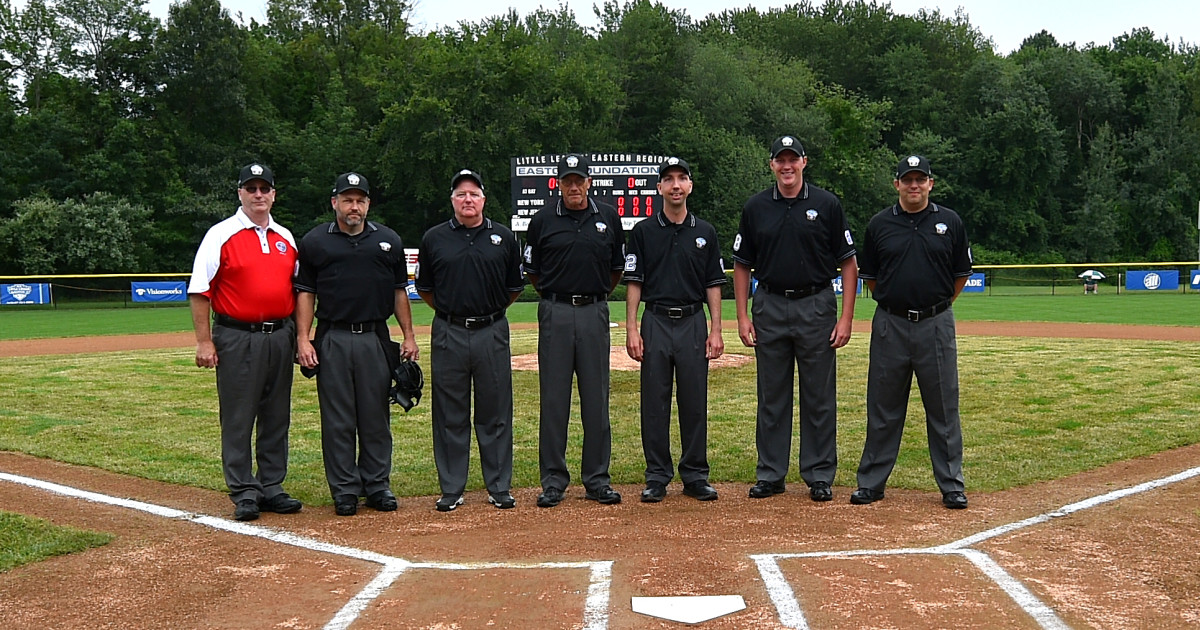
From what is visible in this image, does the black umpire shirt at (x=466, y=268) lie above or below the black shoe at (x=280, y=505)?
above

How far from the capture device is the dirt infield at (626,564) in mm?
3826

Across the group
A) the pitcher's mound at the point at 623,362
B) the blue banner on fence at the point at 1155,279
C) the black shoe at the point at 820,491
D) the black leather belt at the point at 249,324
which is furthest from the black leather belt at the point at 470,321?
the blue banner on fence at the point at 1155,279

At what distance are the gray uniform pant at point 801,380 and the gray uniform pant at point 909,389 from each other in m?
0.23

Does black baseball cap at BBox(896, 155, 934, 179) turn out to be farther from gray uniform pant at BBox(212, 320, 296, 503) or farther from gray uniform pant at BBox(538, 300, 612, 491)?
gray uniform pant at BBox(212, 320, 296, 503)

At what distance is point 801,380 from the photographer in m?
5.96

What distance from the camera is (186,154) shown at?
44094 mm

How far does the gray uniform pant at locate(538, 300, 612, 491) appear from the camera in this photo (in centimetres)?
590

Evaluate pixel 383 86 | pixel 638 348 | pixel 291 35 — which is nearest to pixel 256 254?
pixel 638 348

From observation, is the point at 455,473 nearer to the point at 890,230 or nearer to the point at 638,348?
the point at 638,348

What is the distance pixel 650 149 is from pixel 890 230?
4387cm

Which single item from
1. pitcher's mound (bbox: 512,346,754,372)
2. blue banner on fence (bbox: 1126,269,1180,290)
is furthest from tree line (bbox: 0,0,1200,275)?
pitcher's mound (bbox: 512,346,754,372)

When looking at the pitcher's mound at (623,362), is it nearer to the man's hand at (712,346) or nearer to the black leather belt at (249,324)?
the man's hand at (712,346)

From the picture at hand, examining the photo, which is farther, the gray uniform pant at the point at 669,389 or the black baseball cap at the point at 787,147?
the gray uniform pant at the point at 669,389

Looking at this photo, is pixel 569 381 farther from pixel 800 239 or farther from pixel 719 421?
pixel 719 421
